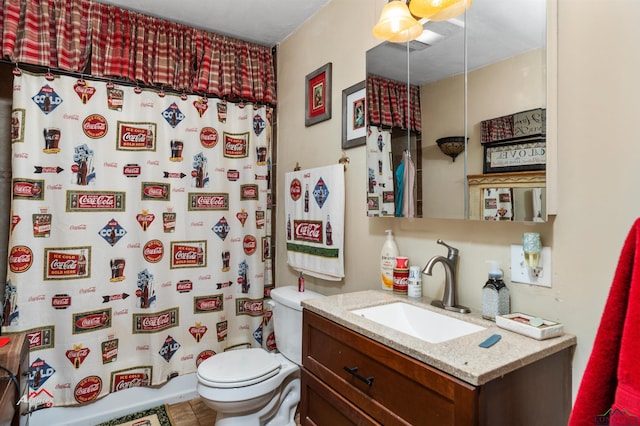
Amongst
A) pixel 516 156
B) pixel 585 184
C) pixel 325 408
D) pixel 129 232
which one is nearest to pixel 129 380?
pixel 129 232

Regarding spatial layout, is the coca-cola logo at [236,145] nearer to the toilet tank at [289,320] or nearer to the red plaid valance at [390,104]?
the toilet tank at [289,320]

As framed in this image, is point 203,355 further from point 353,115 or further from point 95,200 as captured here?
point 353,115

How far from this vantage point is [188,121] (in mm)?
2326

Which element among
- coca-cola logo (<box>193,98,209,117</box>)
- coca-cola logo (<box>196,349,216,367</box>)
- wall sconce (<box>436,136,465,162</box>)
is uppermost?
coca-cola logo (<box>193,98,209,117</box>)

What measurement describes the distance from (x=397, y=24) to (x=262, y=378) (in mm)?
1681

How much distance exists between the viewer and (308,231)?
2170mm

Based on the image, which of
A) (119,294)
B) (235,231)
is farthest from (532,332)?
(119,294)

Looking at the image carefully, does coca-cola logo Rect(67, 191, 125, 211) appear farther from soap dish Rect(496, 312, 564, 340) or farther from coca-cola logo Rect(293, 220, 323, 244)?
soap dish Rect(496, 312, 564, 340)

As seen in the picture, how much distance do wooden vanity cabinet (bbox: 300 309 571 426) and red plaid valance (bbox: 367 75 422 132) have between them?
34.4 inches

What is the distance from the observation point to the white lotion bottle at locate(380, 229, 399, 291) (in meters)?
1.62

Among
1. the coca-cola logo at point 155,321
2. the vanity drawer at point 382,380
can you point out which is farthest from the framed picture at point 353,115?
the coca-cola logo at point 155,321

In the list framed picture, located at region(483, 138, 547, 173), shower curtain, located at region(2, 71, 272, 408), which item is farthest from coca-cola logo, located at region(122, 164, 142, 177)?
framed picture, located at region(483, 138, 547, 173)

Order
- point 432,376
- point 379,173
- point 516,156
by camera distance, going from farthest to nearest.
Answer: point 379,173 → point 516,156 → point 432,376

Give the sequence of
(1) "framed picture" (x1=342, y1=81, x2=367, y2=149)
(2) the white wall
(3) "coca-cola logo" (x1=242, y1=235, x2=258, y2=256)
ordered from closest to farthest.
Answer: (2) the white wall → (1) "framed picture" (x1=342, y1=81, x2=367, y2=149) → (3) "coca-cola logo" (x1=242, y1=235, x2=258, y2=256)
